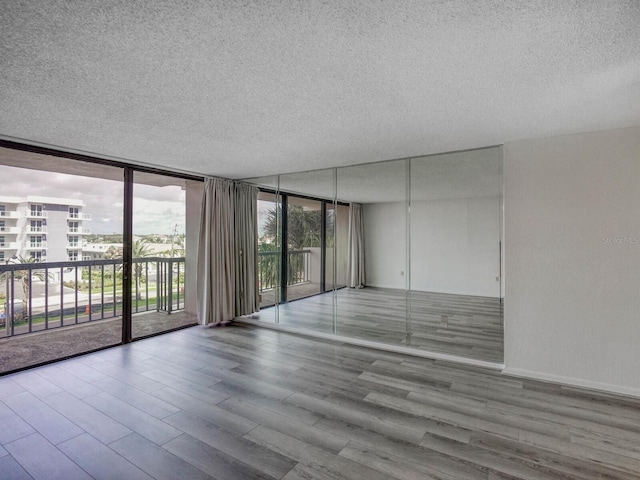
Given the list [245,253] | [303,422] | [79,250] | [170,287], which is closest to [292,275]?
[245,253]

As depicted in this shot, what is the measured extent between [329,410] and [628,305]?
278cm

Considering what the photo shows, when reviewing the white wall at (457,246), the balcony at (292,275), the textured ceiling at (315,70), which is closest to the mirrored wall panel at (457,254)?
the white wall at (457,246)

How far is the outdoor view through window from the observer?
3.62 metres

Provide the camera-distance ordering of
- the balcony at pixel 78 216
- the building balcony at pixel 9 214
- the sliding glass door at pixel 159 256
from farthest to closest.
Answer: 1. the sliding glass door at pixel 159 256
2. the balcony at pixel 78 216
3. the building balcony at pixel 9 214

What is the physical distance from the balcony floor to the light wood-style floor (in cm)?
208

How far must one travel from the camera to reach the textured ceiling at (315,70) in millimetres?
1457

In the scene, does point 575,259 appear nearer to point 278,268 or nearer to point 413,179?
point 413,179

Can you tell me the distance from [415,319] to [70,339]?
4.51 meters

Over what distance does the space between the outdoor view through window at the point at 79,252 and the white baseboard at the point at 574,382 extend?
4660mm

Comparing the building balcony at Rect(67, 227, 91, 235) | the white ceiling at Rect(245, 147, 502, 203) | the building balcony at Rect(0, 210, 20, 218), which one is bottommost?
the building balcony at Rect(67, 227, 91, 235)

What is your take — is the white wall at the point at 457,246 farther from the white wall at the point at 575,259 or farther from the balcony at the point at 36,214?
the balcony at the point at 36,214

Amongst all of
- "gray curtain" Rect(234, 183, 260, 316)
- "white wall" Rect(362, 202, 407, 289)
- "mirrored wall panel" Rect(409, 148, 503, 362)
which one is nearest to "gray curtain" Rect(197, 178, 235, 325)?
"gray curtain" Rect(234, 183, 260, 316)

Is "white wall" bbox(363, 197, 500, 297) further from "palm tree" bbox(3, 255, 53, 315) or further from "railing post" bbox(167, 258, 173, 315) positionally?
"palm tree" bbox(3, 255, 53, 315)

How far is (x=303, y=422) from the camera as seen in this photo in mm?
2445
